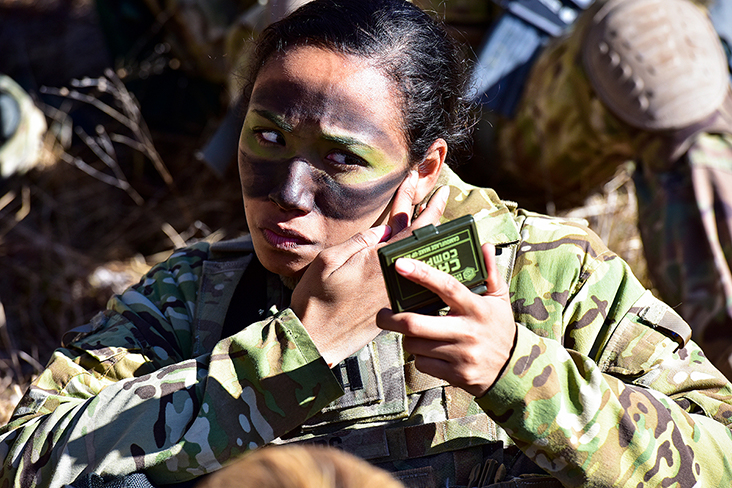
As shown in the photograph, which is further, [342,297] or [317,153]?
[317,153]

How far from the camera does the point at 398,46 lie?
1.90 meters

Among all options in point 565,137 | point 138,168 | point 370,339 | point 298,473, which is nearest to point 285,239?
point 370,339

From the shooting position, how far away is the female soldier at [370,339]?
150cm

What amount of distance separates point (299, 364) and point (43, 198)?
407cm

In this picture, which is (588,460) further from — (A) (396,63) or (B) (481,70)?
(B) (481,70)

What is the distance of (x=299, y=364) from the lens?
1.59m

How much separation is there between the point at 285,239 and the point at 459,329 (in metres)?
0.65

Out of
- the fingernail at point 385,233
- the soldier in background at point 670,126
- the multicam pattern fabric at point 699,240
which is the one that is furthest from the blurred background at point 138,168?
A: the fingernail at point 385,233

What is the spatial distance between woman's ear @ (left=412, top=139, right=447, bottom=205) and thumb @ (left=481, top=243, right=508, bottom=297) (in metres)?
0.61

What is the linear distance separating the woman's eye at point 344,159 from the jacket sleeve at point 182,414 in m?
0.43

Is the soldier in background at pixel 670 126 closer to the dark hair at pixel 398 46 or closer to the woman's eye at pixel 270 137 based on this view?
the dark hair at pixel 398 46

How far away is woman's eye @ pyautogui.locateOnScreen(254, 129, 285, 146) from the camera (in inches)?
73.7

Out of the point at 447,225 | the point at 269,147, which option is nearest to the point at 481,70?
the point at 269,147

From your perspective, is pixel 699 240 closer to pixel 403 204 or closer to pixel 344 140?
pixel 403 204
